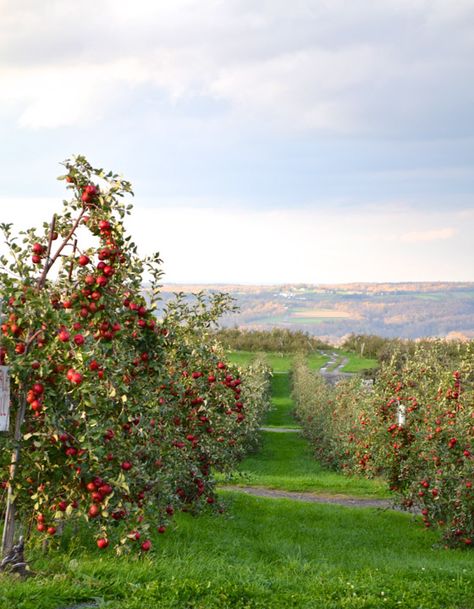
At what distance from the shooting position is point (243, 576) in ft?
24.2

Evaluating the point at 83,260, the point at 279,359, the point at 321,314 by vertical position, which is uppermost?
the point at 83,260

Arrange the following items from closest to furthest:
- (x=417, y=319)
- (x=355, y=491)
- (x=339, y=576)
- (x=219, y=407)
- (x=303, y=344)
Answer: (x=339, y=576)
(x=219, y=407)
(x=355, y=491)
(x=303, y=344)
(x=417, y=319)

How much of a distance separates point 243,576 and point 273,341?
6725cm

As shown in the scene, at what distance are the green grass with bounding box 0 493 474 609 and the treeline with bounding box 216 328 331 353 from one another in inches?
2309

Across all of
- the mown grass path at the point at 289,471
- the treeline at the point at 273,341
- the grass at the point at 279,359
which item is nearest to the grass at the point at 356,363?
the grass at the point at 279,359

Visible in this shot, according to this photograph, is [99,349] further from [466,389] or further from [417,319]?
[417,319]

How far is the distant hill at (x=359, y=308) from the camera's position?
12975cm

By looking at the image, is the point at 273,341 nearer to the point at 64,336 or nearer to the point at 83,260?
the point at 83,260

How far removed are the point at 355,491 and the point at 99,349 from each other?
1414 centimetres

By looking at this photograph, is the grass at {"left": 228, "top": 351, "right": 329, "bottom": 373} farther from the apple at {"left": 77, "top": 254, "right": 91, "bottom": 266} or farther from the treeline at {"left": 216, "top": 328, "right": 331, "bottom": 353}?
the apple at {"left": 77, "top": 254, "right": 91, "bottom": 266}

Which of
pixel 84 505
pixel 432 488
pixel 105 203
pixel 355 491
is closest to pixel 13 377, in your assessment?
pixel 84 505

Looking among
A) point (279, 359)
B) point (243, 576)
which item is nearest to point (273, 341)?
point (279, 359)

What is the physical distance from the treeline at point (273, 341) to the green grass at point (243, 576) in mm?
58657

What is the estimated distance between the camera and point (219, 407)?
10602mm
